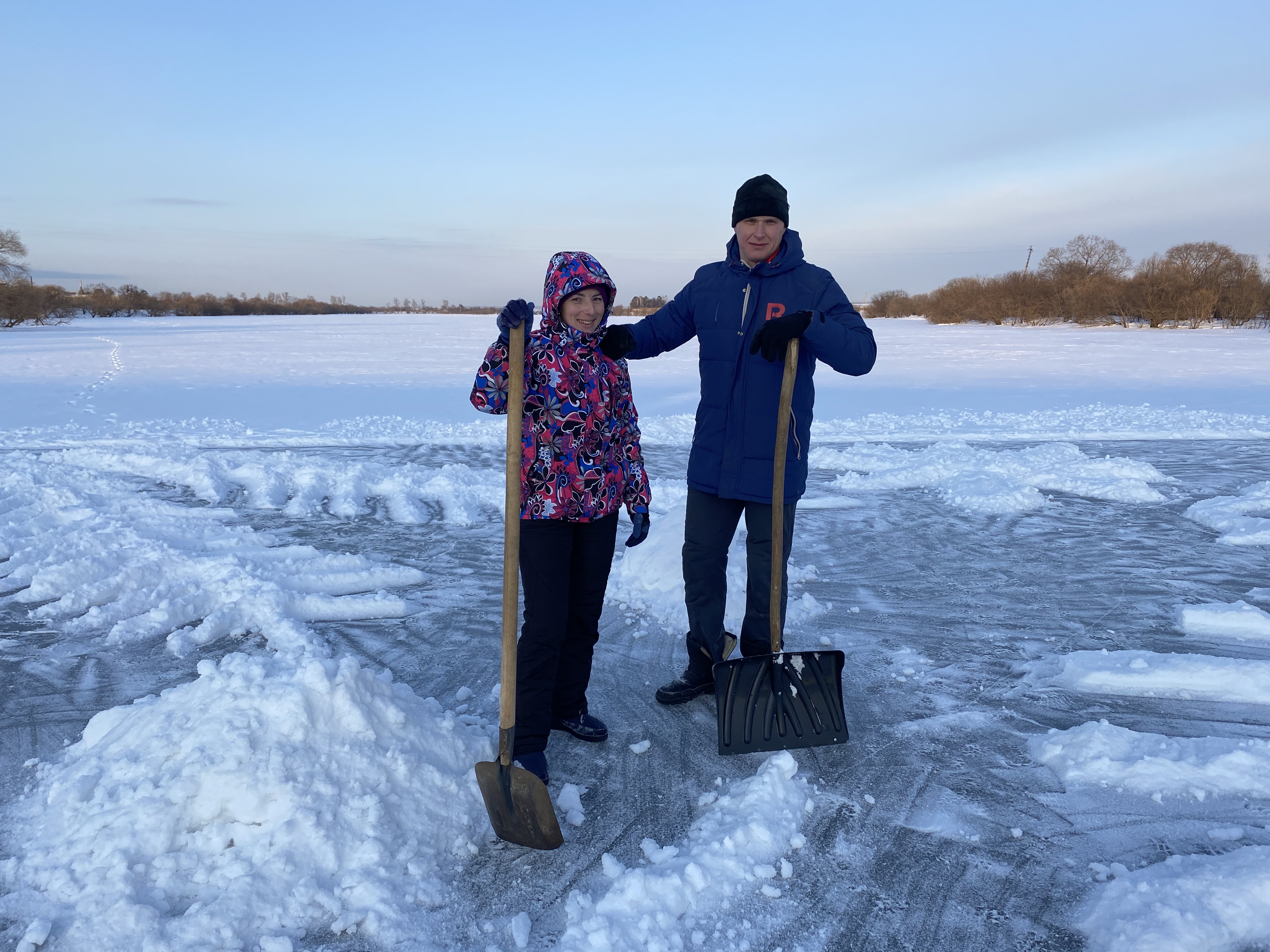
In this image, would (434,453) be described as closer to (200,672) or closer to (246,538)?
(246,538)

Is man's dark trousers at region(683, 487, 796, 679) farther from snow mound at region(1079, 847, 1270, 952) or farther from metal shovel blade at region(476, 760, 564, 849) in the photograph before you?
snow mound at region(1079, 847, 1270, 952)

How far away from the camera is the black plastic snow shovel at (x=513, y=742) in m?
2.21

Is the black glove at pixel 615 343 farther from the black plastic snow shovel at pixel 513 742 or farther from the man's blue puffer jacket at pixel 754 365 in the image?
the black plastic snow shovel at pixel 513 742

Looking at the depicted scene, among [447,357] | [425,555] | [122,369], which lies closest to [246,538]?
[425,555]

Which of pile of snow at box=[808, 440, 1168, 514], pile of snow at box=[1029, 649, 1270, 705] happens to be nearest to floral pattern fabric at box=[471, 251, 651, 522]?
pile of snow at box=[1029, 649, 1270, 705]

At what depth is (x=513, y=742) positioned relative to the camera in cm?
233

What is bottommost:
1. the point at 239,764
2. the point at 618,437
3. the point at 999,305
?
the point at 239,764

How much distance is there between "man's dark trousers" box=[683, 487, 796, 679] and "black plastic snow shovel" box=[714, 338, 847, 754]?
0.24 metres

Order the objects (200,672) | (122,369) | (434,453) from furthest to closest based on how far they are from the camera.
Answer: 1. (122,369)
2. (434,453)
3. (200,672)

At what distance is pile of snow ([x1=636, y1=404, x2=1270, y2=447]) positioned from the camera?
980 cm

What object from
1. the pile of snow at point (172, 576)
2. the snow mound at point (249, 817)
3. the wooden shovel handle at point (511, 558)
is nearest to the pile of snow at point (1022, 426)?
the pile of snow at point (172, 576)

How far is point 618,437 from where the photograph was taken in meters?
2.67

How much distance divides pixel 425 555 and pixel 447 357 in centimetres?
1703

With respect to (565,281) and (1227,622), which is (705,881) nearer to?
(565,281)
